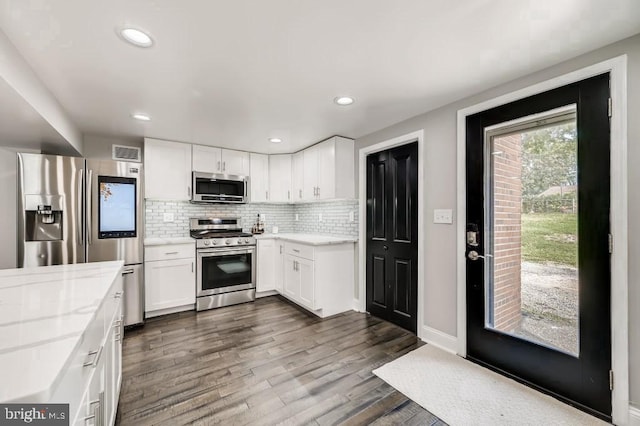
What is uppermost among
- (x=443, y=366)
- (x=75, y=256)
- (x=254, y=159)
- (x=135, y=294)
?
(x=254, y=159)

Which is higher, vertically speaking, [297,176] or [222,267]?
[297,176]

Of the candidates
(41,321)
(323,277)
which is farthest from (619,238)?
(41,321)

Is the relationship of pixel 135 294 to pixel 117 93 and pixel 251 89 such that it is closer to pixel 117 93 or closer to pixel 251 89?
pixel 117 93

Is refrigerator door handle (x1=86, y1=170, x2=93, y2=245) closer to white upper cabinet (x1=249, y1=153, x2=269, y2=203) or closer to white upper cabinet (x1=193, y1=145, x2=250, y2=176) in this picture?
white upper cabinet (x1=193, y1=145, x2=250, y2=176)

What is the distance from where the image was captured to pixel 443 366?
2.22 meters

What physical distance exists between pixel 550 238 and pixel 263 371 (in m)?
2.40

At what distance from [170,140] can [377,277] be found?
327 cm

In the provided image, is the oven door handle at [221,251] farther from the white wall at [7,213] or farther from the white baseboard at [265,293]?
the white wall at [7,213]

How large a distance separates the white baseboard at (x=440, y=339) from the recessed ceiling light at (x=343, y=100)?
2.33 m

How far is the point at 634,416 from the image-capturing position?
60.4 inches

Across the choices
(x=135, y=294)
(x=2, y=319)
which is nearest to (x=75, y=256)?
(x=135, y=294)

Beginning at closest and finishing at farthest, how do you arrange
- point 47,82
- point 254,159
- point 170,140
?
point 47,82, point 170,140, point 254,159

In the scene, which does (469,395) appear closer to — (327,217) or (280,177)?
(327,217)

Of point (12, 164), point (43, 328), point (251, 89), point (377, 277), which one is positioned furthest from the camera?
point (377, 277)
